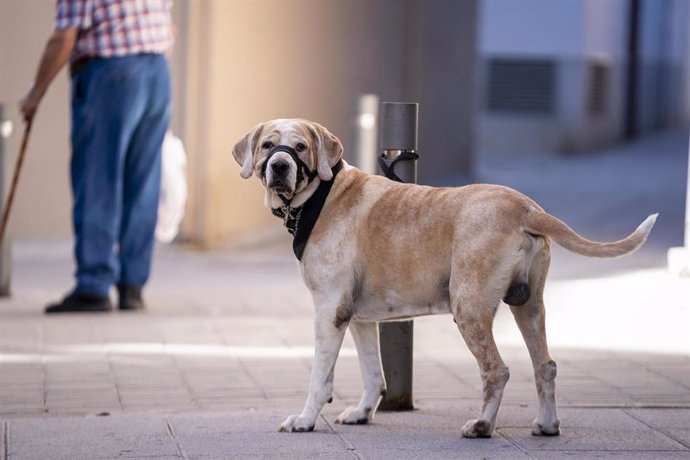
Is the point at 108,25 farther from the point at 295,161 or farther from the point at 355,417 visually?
the point at 355,417

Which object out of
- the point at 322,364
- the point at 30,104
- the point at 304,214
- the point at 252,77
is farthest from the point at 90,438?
the point at 252,77

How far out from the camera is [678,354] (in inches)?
278

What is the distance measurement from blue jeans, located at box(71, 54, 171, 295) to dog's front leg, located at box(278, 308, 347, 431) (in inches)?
132

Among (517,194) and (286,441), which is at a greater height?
(517,194)

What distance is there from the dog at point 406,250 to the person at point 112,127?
2989 mm

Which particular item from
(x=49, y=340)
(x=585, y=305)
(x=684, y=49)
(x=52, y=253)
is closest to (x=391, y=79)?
(x=52, y=253)

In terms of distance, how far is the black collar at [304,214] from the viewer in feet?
17.3

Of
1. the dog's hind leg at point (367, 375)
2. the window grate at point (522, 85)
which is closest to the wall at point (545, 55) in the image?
the window grate at point (522, 85)

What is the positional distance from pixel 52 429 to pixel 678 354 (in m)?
3.31

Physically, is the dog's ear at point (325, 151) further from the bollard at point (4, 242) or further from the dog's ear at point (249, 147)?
the bollard at point (4, 242)

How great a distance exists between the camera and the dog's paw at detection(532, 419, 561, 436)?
5176mm

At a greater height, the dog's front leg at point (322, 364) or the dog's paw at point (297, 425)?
the dog's front leg at point (322, 364)

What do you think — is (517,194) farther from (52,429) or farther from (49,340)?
(49,340)

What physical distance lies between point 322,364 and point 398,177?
0.95 meters
